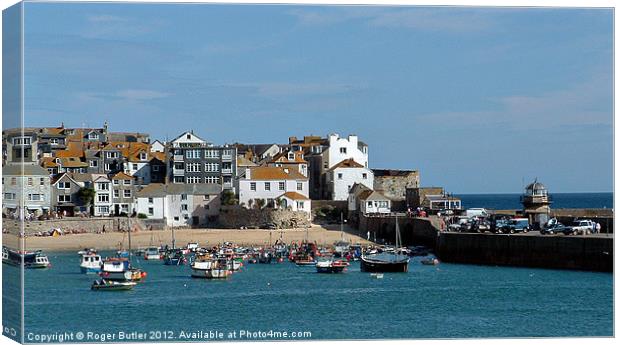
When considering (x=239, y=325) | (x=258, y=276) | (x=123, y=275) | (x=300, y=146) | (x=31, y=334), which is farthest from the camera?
(x=300, y=146)

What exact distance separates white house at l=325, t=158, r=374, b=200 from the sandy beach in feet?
12.1

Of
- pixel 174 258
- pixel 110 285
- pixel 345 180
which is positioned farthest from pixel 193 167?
pixel 110 285

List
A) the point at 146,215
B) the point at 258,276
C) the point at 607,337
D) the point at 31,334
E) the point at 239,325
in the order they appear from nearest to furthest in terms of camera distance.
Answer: the point at 31,334 < the point at 607,337 < the point at 239,325 < the point at 258,276 < the point at 146,215

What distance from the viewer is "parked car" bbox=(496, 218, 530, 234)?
32.0 m

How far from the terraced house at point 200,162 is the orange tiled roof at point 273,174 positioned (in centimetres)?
100

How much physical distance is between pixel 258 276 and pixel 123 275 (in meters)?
3.54

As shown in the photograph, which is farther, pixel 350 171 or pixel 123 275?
pixel 350 171

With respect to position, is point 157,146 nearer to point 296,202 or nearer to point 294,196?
point 294,196

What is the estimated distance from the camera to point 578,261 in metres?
28.8

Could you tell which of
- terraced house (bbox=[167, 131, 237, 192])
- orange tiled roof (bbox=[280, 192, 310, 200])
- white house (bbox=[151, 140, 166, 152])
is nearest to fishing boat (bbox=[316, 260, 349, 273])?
orange tiled roof (bbox=[280, 192, 310, 200])

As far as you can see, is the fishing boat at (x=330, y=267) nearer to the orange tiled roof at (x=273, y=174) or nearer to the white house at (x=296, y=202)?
the white house at (x=296, y=202)

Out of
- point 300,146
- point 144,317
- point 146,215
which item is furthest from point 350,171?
point 144,317

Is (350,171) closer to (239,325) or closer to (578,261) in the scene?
(578,261)

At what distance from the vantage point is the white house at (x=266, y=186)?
42.8 m
